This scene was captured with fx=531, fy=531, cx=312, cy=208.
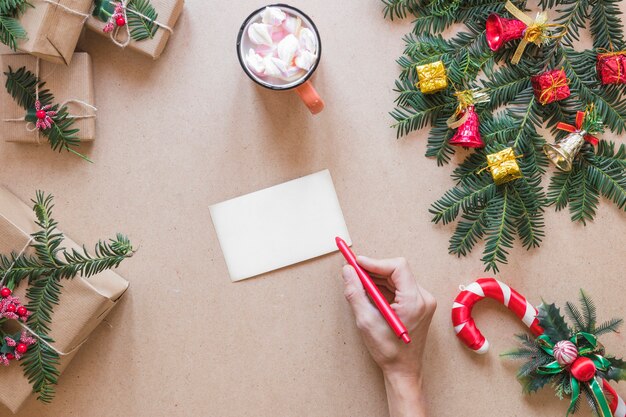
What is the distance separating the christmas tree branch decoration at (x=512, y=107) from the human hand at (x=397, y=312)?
0.15m

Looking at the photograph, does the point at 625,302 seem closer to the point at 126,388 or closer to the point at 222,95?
the point at 222,95

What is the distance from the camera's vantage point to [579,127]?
1078 mm

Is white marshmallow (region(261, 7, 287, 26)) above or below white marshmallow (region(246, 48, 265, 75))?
above

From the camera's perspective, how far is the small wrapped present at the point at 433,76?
3.48ft

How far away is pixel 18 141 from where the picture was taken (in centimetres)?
111

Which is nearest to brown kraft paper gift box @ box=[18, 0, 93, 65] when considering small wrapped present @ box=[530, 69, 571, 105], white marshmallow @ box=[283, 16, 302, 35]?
white marshmallow @ box=[283, 16, 302, 35]

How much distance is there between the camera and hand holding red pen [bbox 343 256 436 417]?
1.06 metres

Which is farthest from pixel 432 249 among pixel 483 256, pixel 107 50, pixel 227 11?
pixel 107 50

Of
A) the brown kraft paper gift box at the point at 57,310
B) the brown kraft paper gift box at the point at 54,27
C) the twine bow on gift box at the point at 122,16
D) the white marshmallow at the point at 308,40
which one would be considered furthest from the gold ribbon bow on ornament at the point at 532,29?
the brown kraft paper gift box at the point at 57,310

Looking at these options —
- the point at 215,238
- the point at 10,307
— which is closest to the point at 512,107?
the point at 215,238

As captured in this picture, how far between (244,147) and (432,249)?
46 cm

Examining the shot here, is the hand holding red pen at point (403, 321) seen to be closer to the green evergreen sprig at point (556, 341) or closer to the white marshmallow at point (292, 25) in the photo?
the green evergreen sprig at point (556, 341)

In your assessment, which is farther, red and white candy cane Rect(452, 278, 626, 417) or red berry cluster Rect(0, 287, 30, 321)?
red and white candy cane Rect(452, 278, 626, 417)

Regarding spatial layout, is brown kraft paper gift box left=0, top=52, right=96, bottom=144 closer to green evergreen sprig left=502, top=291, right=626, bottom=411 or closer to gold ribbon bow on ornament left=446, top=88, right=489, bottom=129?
gold ribbon bow on ornament left=446, top=88, right=489, bottom=129
